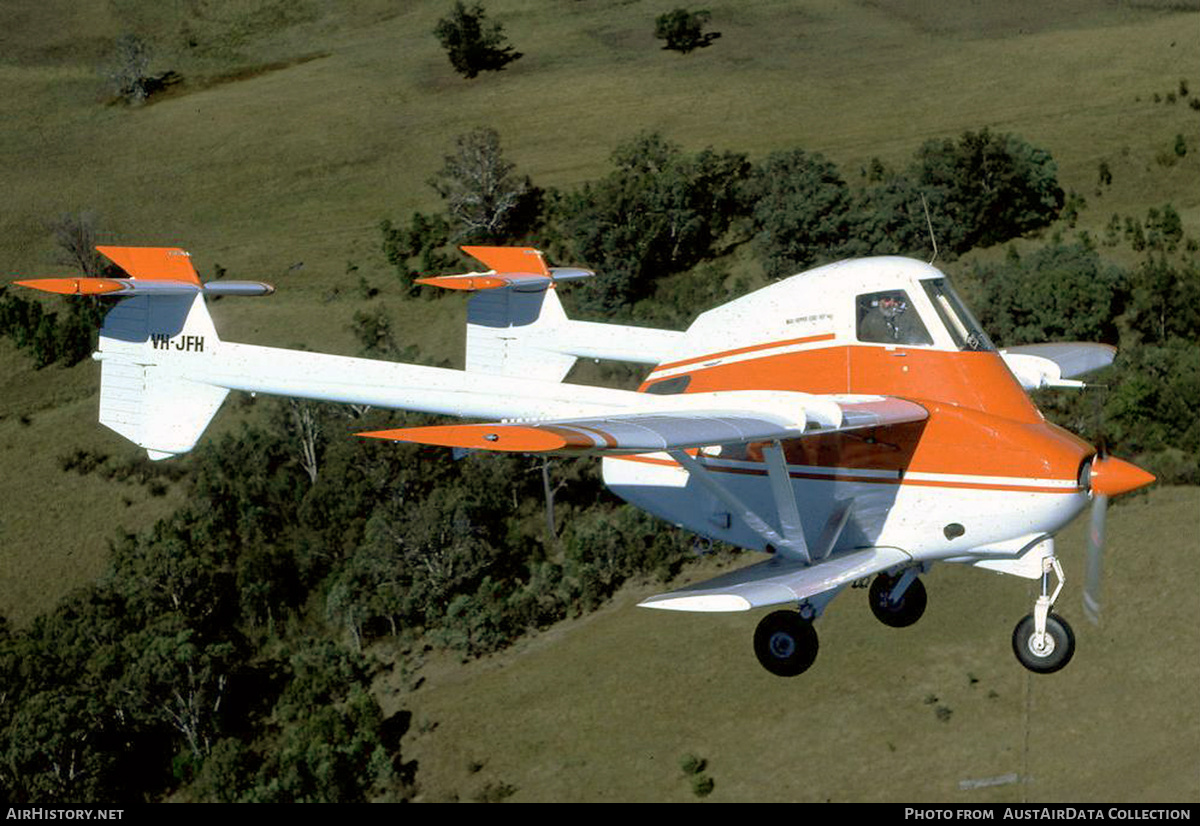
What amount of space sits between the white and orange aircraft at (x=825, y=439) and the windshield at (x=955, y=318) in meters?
0.02

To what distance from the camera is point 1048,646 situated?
64.4ft

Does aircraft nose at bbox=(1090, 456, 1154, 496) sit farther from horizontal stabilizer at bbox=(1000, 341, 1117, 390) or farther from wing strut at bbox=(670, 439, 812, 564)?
wing strut at bbox=(670, 439, 812, 564)

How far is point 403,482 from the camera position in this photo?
59.1 meters

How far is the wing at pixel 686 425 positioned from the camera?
16.1m

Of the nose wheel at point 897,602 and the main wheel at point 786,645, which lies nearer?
the main wheel at point 786,645

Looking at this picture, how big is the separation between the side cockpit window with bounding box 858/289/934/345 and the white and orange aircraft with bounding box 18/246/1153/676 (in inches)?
1.1

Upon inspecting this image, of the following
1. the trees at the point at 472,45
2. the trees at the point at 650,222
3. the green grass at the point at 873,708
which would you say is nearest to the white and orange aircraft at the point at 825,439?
the green grass at the point at 873,708

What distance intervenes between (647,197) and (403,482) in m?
21.7

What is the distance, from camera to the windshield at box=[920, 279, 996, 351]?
19.5 metres

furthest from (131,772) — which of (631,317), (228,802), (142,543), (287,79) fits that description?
(287,79)

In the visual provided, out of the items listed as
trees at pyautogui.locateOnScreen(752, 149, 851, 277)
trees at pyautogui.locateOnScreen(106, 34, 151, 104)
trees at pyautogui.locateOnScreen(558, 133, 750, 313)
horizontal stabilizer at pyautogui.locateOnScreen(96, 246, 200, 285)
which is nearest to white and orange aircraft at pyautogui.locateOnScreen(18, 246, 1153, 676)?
horizontal stabilizer at pyautogui.locateOnScreen(96, 246, 200, 285)

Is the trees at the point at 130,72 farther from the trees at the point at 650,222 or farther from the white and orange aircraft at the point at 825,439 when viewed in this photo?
the white and orange aircraft at the point at 825,439

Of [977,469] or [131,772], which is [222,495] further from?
[977,469]

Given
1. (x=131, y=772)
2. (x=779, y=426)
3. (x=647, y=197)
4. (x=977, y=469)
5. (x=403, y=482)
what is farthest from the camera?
(x=647, y=197)
